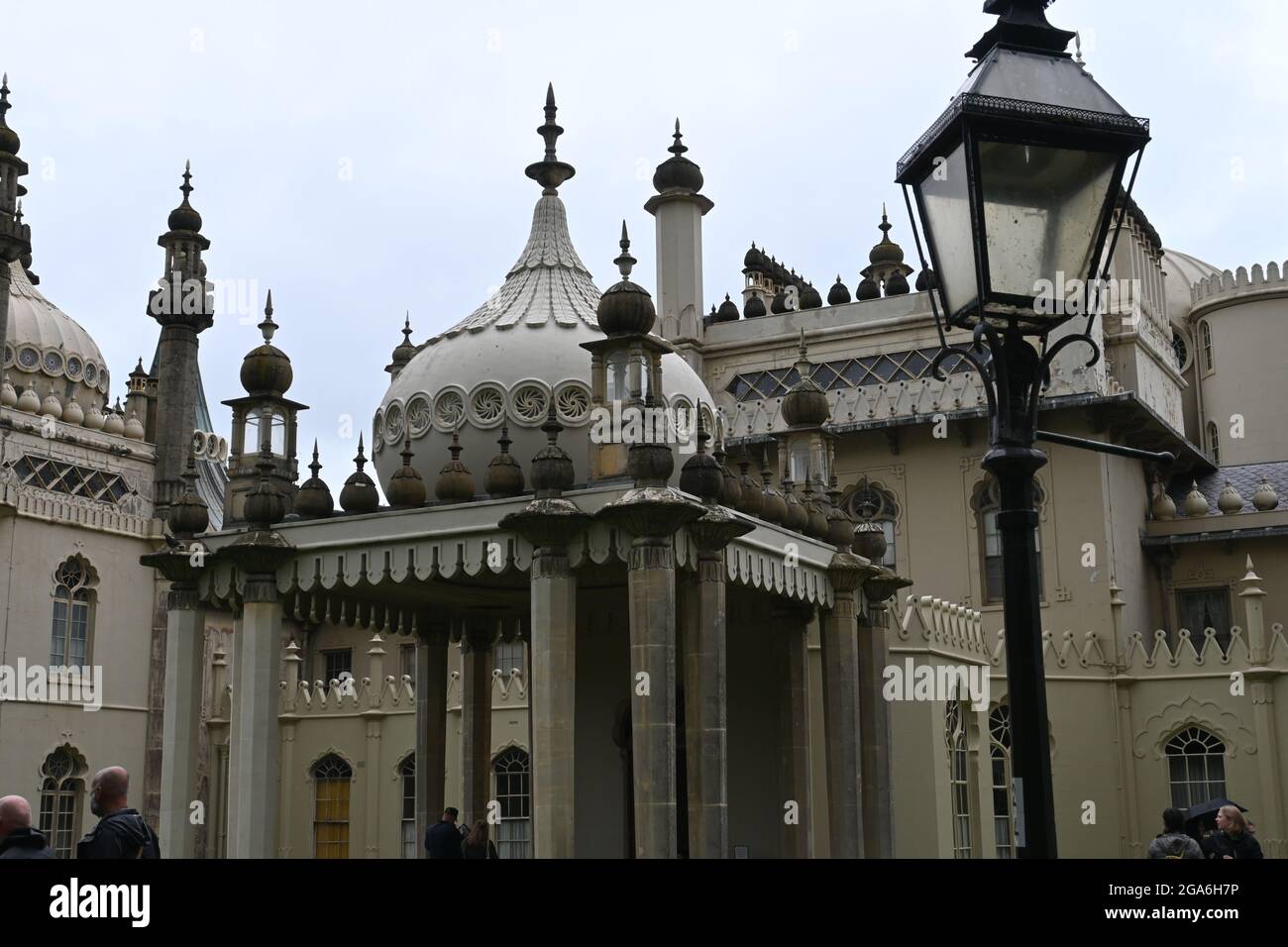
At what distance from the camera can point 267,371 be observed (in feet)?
56.9

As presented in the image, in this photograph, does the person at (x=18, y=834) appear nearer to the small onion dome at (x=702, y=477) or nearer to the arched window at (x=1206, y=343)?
the small onion dome at (x=702, y=477)

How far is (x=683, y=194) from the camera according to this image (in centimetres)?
3600

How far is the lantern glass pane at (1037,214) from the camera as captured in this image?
5961 millimetres

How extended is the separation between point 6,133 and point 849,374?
21.8m

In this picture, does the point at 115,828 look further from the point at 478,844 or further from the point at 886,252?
the point at 886,252

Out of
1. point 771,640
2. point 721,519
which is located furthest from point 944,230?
point 771,640

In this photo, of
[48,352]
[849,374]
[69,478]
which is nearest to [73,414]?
[69,478]

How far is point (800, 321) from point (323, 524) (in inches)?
827

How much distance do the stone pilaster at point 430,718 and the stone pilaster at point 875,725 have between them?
5433 millimetres

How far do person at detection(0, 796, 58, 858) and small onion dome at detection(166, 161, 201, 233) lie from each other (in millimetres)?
37387

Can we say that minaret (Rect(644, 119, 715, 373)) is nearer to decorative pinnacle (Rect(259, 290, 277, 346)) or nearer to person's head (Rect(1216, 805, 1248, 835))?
decorative pinnacle (Rect(259, 290, 277, 346))

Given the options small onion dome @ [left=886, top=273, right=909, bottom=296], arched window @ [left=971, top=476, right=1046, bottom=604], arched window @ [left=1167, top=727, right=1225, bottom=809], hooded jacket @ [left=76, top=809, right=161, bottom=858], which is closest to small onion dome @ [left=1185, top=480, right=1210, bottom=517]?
arched window @ [left=971, top=476, right=1046, bottom=604]

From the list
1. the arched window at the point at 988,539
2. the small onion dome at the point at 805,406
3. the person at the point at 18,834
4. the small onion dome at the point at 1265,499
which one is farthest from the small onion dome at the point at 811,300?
the person at the point at 18,834
